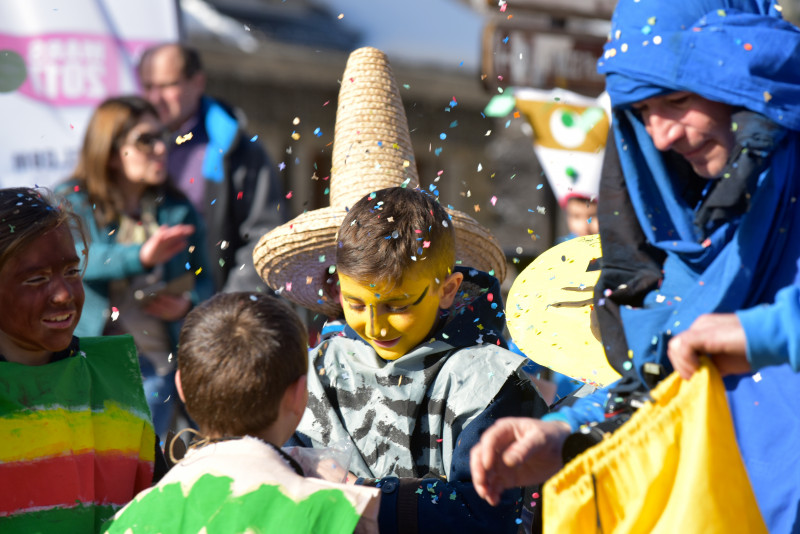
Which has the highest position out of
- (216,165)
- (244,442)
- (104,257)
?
(244,442)

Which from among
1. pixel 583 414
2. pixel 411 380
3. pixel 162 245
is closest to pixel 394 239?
pixel 411 380

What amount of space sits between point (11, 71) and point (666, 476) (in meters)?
4.42

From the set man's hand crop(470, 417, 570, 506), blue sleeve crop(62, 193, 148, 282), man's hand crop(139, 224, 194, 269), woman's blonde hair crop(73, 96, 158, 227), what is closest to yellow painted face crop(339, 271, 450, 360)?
man's hand crop(470, 417, 570, 506)

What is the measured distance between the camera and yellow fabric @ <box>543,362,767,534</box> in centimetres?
181

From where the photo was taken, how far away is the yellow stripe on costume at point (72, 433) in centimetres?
247

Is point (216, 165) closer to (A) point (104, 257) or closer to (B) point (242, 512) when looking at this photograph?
(A) point (104, 257)

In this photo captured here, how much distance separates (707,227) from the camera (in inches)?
78.1

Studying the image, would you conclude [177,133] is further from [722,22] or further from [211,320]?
[722,22]

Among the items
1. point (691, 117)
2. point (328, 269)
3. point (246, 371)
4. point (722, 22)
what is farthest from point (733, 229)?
point (328, 269)

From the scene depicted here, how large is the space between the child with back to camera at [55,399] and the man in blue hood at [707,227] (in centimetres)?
107

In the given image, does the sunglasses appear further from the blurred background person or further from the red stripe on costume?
the red stripe on costume

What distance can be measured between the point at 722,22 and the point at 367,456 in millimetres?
1402

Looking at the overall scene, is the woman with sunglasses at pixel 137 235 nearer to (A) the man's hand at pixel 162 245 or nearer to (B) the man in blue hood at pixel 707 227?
(A) the man's hand at pixel 162 245

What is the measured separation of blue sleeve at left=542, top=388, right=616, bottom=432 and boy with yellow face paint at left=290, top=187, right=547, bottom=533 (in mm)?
435
